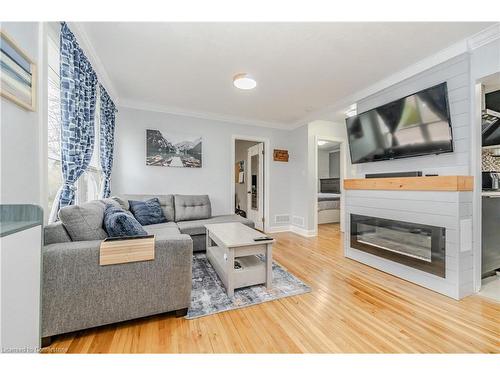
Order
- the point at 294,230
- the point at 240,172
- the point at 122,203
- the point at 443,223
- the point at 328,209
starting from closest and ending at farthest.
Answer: the point at 443,223 → the point at 122,203 → the point at 294,230 → the point at 328,209 → the point at 240,172

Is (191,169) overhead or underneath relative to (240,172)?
underneath

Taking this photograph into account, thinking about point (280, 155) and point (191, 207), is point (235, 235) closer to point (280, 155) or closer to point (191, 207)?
point (191, 207)

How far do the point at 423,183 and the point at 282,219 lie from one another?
296cm

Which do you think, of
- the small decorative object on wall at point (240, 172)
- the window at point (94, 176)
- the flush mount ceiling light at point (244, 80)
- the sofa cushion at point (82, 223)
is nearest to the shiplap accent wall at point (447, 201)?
the flush mount ceiling light at point (244, 80)

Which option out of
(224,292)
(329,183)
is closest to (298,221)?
(224,292)

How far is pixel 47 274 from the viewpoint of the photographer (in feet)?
4.18

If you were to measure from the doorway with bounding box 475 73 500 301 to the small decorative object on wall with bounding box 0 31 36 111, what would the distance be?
3590 mm

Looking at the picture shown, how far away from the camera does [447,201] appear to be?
196 centimetres

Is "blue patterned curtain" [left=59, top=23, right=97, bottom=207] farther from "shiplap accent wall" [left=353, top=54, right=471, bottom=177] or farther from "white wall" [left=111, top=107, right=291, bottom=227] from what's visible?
"shiplap accent wall" [left=353, top=54, right=471, bottom=177]

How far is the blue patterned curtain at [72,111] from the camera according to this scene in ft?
5.58

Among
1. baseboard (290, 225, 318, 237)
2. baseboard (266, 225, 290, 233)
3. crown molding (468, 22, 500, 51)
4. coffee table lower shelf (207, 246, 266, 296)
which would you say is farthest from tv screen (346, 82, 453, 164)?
baseboard (266, 225, 290, 233)

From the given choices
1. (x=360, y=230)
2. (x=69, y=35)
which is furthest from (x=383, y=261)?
(x=69, y=35)
